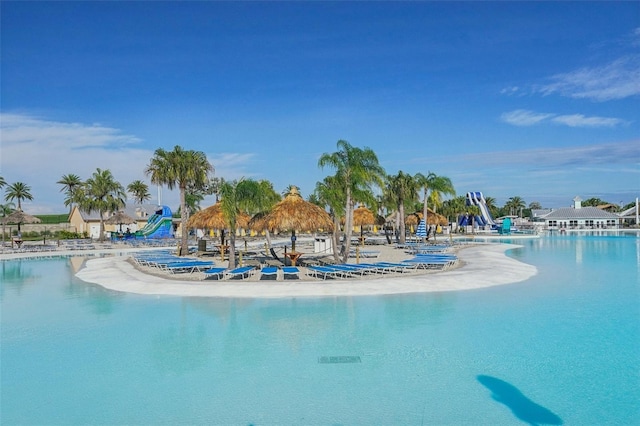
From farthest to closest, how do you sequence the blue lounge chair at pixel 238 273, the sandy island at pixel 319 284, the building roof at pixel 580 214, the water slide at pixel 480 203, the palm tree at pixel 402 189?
1. the building roof at pixel 580 214
2. the water slide at pixel 480 203
3. the palm tree at pixel 402 189
4. the blue lounge chair at pixel 238 273
5. the sandy island at pixel 319 284

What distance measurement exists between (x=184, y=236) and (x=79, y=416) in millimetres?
22363

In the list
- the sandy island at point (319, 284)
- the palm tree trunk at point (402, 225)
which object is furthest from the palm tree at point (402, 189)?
the sandy island at point (319, 284)

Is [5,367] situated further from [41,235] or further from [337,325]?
[41,235]

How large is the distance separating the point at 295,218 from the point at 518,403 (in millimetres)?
14848

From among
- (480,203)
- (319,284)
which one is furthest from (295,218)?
(480,203)

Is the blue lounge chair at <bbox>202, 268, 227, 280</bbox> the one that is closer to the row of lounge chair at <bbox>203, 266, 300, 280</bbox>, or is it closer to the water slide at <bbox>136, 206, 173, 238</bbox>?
the row of lounge chair at <bbox>203, 266, 300, 280</bbox>

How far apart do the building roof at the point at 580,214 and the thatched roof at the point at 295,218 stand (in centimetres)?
7078

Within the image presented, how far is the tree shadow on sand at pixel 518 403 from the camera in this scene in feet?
19.9

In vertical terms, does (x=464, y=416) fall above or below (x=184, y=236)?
below

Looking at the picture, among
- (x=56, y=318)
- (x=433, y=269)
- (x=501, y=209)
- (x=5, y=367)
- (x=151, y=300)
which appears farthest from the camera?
(x=501, y=209)

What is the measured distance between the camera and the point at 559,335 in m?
9.76

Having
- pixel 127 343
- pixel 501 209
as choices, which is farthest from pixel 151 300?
pixel 501 209

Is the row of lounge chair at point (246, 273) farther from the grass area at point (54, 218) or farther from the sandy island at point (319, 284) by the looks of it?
the grass area at point (54, 218)

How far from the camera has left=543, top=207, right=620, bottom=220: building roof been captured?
77.3 metres
